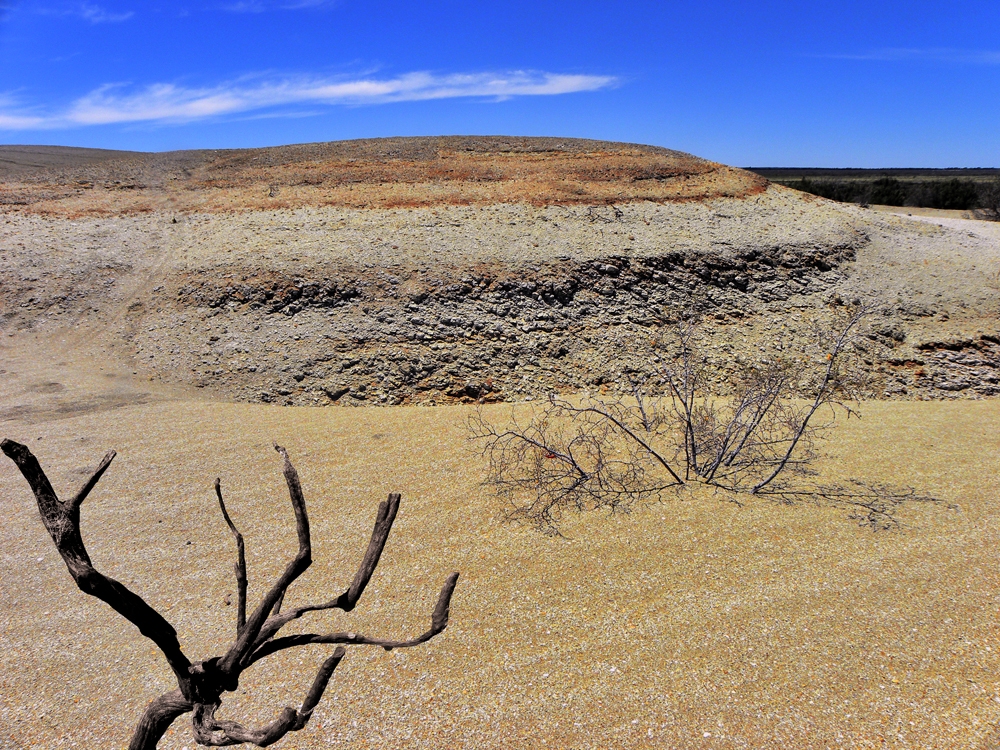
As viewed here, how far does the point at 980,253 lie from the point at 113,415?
54.8ft

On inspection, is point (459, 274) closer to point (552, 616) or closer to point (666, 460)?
point (666, 460)

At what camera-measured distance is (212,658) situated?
183 centimetres

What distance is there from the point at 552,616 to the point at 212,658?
2.42m

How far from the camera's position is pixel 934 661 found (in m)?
3.35

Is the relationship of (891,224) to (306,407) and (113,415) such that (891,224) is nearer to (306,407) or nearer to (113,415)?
(306,407)

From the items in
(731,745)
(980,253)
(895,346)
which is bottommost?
(731,745)

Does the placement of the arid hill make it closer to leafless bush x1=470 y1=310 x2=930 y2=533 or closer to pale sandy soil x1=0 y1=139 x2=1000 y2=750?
pale sandy soil x1=0 y1=139 x2=1000 y2=750

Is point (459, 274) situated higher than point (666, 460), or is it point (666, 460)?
point (459, 274)

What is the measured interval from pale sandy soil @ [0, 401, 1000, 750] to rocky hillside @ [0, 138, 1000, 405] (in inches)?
155

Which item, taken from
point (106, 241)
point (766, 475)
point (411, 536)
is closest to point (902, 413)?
point (766, 475)

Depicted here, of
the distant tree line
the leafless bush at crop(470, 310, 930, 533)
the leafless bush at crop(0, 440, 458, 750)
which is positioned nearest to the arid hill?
the leafless bush at crop(470, 310, 930, 533)

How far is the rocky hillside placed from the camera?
9.92 metres

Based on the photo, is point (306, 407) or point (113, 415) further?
point (306, 407)

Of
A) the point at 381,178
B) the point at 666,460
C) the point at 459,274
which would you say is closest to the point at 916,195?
the point at 381,178
